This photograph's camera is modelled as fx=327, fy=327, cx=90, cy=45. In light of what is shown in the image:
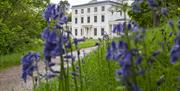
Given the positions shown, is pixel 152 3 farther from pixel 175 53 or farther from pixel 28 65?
pixel 28 65

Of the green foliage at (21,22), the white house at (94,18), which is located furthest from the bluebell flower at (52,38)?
the white house at (94,18)

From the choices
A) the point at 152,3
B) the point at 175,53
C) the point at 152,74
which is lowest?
the point at 152,74

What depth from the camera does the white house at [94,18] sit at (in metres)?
→ 53.8

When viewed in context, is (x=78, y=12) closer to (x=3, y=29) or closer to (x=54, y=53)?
(x=3, y=29)

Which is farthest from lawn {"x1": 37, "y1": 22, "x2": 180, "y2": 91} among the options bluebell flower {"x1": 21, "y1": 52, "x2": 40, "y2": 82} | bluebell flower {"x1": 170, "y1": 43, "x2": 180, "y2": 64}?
bluebell flower {"x1": 21, "y1": 52, "x2": 40, "y2": 82}

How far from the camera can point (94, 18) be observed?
5725 centimetres

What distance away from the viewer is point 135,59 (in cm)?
182

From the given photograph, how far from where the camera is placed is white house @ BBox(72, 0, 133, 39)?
5384 centimetres

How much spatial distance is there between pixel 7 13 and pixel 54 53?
13.8m

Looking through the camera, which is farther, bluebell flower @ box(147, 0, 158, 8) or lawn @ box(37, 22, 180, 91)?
bluebell flower @ box(147, 0, 158, 8)

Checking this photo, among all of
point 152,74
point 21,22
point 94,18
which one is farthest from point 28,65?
point 94,18

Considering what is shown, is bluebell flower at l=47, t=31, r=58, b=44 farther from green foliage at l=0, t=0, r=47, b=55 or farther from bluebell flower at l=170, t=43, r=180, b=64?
green foliage at l=0, t=0, r=47, b=55

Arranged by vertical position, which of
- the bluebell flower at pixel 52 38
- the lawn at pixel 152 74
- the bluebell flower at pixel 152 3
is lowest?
the lawn at pixel 152 74

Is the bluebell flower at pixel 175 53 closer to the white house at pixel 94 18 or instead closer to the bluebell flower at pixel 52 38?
the bluebell flower at pixel 52 38
